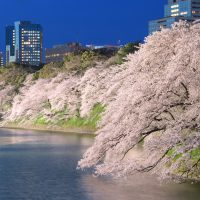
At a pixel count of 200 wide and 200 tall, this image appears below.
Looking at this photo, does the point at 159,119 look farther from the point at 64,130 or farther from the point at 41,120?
the point at 41,120

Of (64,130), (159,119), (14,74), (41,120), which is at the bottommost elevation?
(64,130)

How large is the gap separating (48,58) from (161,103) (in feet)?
580

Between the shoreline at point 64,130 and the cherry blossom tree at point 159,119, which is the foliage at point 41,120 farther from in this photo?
the cherry blossom tree at point 159,119

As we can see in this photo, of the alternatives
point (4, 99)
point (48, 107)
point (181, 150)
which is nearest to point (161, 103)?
point (181, 150)

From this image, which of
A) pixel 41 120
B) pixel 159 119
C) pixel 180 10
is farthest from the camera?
pixel 180 10

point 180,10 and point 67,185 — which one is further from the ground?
point 180,10

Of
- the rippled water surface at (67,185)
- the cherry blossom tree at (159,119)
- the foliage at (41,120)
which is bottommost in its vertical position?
the foliage at (41,120)

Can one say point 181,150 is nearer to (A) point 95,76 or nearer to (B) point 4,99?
(A) point 95,76

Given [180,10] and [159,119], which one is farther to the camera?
[180,10]

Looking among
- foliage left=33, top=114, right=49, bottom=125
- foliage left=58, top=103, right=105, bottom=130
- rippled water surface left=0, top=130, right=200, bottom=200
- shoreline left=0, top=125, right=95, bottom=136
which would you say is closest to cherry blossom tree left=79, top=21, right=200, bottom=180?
rippled water surface left=0, top=130, right=200, bottom=200

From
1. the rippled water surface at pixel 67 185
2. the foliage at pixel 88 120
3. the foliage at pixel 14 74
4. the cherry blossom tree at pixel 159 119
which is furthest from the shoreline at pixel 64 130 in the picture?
the cherry blossom tree at pixel 159 119

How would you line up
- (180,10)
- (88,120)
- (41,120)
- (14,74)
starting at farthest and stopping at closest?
(180,10) → (14,74) → (41,120) → (88,120)

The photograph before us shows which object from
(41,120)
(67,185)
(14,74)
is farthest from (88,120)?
(14,74)

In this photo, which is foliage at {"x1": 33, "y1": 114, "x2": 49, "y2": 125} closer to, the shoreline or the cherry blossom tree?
the shoreline
